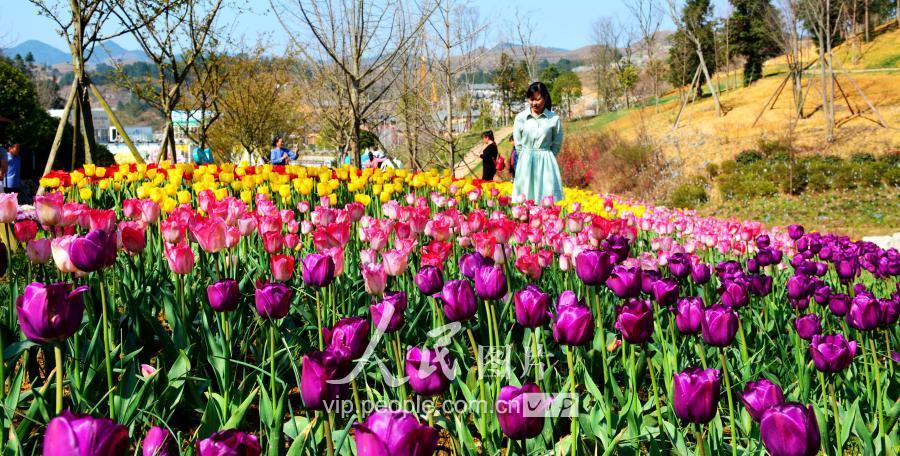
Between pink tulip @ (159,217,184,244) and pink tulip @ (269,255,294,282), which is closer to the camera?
pink tulip @ (269,255,294,282)

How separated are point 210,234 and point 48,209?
63cm

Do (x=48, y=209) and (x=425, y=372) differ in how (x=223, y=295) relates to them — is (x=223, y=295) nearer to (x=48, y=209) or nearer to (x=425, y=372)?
(x=425, y=372)

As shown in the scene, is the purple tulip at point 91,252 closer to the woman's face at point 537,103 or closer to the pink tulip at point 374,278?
the pink tulip at point 374,278

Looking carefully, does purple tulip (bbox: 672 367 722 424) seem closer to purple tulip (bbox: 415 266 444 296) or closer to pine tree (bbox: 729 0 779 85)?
purple tulip (bbox: 415 266 444 296)

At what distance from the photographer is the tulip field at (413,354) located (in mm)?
1274

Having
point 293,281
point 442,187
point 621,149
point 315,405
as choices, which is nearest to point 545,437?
point 315,405

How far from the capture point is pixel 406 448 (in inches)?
34.7

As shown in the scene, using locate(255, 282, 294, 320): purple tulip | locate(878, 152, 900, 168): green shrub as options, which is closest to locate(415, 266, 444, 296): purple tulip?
locate(255, 282, 294, 320): purple tulip

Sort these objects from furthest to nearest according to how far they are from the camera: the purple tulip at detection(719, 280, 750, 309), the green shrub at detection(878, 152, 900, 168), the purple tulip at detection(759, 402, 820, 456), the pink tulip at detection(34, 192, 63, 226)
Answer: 1. the green shrub at detection(878, 152, 900, 168)
2. the pink tulip at detection(34, 192, 63, 226)
3. the purple tulip at detection(719, 280, 750, 309)
4. the purple tulip at detection(759, 402, 820, 456)

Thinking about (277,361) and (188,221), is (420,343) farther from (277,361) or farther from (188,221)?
(188,221)

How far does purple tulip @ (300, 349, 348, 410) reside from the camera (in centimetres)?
119

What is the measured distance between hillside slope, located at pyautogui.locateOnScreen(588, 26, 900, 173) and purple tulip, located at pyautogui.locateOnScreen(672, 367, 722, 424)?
16.9m

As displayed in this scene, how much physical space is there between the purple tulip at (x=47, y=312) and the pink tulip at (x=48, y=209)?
1129 millimetres

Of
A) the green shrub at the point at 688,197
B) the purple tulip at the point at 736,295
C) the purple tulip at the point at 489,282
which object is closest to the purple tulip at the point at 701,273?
the purple tulip at the point at 736,295
